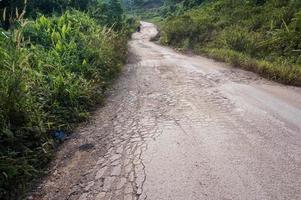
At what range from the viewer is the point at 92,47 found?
9797mm

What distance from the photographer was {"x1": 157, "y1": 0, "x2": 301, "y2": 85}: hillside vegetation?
1075 centimetres

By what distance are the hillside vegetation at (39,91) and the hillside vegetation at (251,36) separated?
16.8 feet

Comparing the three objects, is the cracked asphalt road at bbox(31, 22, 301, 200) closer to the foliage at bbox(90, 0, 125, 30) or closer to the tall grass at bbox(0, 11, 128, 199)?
the tall grass at bbox(0, 11, 128, 199)

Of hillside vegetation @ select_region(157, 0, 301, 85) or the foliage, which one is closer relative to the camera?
hillside vegetation @ select_region(157, 0, 301, 85)

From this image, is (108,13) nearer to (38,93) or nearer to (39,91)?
(39,91)

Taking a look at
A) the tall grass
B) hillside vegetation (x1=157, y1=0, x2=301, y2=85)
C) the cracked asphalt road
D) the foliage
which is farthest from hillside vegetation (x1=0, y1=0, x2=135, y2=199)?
the foliage

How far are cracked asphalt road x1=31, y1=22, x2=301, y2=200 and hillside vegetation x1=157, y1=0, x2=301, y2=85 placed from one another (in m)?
2.81

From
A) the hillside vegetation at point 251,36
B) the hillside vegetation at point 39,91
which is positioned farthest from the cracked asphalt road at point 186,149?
the hillside vegetation at point 251,36

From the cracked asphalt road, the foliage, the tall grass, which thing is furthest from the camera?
the foliage

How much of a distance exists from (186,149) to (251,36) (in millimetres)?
11332

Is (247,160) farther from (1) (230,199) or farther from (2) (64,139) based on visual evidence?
(2) (64,139)

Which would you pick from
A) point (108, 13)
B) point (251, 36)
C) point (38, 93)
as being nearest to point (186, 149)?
point (38, 93)

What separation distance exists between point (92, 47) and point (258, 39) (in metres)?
7.50

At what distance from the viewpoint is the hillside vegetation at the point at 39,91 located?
168 inches
